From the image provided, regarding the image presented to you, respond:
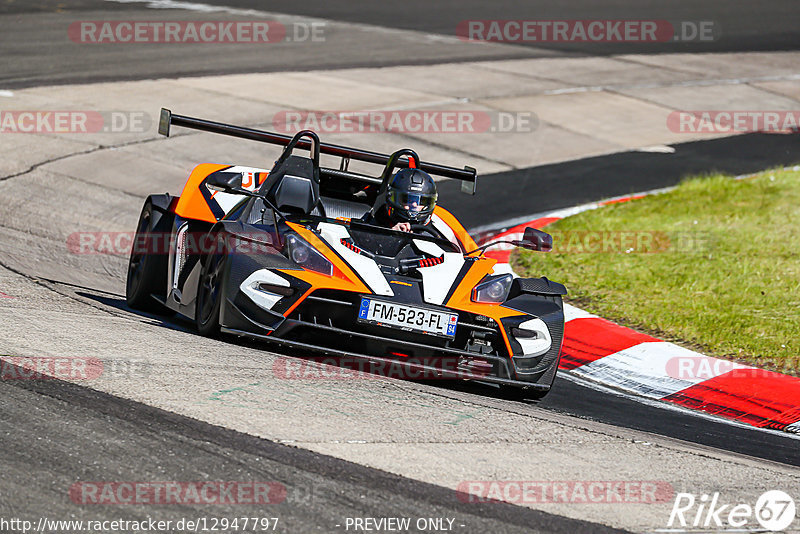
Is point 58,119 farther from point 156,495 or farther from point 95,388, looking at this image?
point 156,495

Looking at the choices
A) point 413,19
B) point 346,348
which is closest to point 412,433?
point 346,348

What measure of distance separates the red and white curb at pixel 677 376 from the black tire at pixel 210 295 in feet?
9.08

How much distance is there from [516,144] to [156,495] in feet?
42.0

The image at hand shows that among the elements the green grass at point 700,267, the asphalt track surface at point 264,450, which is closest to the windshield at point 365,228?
the asphalt track surface at point 264,450

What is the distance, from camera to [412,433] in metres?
5.52

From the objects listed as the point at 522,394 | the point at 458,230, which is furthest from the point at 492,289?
the point at 458,230

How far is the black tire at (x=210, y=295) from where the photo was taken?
7051 mm

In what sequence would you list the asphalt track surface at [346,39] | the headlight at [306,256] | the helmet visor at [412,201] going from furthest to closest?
the asphalt track surface at [346,39] < the helmet visor at [412,201] < the headlight at [306,256]
